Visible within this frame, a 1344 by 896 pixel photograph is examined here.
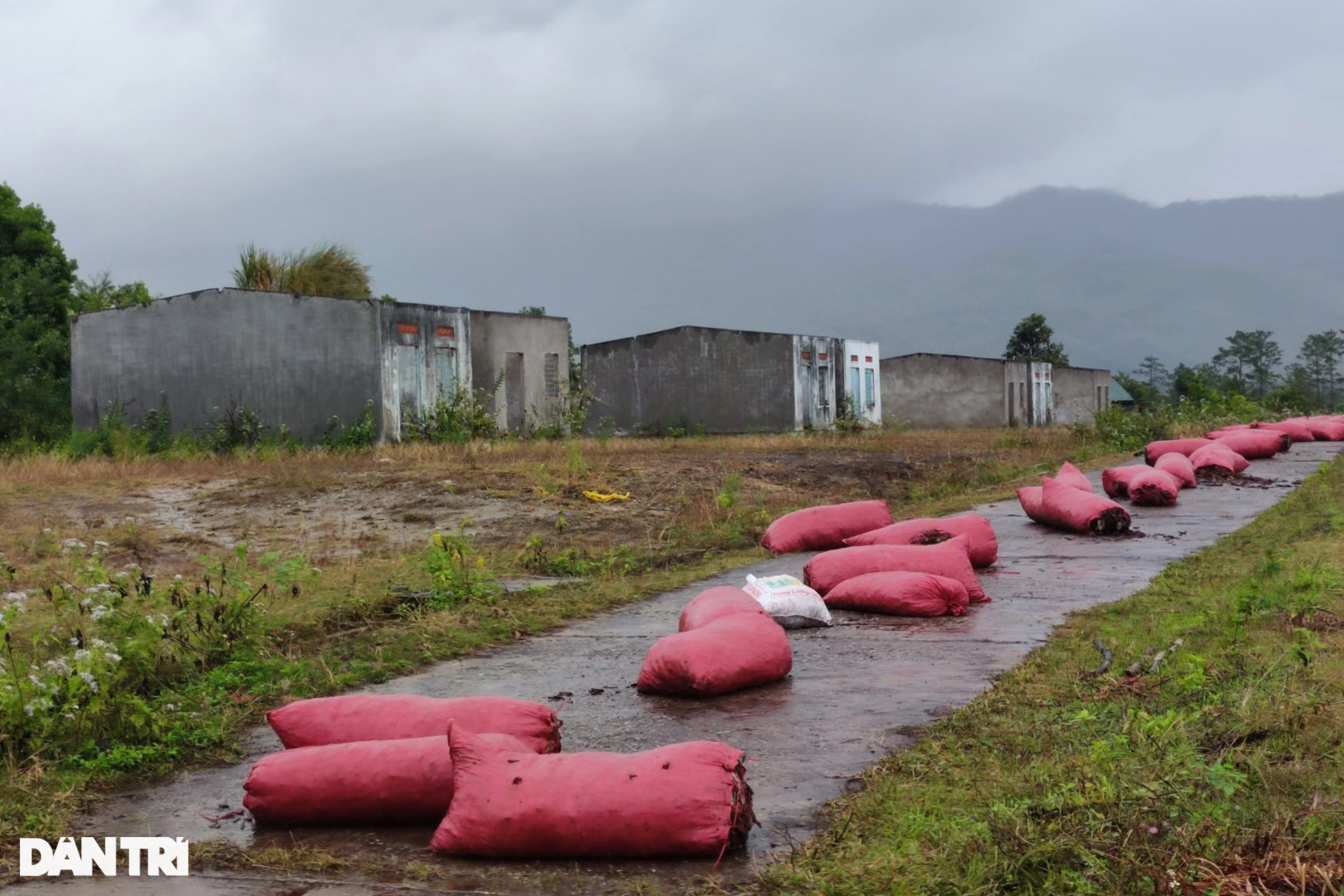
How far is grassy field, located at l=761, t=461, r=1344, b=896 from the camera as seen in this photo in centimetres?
257

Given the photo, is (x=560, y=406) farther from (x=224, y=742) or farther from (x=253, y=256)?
(x=224, y=742)

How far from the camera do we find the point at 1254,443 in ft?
60.9

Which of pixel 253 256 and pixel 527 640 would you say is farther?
pixel 253 256

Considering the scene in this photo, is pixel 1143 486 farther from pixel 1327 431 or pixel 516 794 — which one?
pixel 1327 431

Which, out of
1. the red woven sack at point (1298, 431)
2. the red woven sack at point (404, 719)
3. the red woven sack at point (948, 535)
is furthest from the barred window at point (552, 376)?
the red woven sack at point (404, 719)

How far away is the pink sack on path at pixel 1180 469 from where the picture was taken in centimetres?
1409

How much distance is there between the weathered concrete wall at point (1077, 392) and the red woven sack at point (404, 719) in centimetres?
5401

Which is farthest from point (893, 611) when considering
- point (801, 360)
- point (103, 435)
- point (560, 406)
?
point (801, 360)

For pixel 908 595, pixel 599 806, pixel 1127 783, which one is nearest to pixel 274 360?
pixel 908 595

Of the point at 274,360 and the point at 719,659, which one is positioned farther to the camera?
the point at 274,360

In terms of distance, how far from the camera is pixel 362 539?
1056 centimetres

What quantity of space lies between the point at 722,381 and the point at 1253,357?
9136 centimetres

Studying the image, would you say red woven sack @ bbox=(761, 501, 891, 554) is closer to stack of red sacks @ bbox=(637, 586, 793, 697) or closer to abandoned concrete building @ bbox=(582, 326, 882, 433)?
stack of red sacks @ bbox=(637, 586, 793, 697)

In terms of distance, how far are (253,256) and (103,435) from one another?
248 inches
